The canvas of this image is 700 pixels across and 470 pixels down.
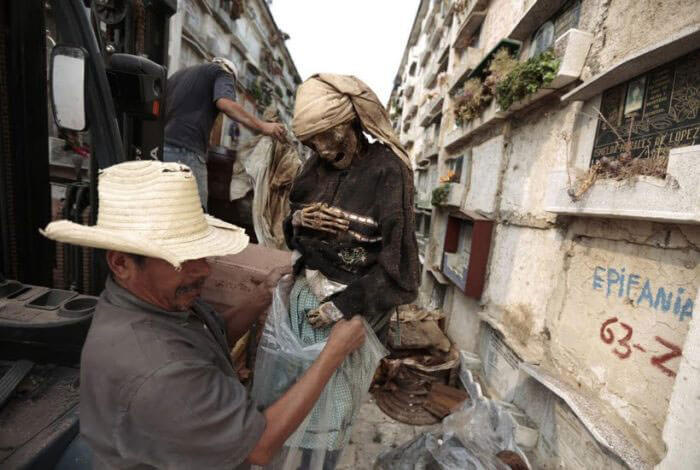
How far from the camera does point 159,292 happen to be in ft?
3.97

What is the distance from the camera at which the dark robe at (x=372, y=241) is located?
4.96ft

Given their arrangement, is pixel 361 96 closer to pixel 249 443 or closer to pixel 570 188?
pixel 249 443

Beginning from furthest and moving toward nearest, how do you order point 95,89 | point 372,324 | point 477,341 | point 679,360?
1. point 477,341
2. point 95,89
3. point 679,360
4. point 372,324

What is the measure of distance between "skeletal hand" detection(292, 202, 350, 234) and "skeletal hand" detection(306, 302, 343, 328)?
0.39 meters

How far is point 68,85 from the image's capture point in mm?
1783

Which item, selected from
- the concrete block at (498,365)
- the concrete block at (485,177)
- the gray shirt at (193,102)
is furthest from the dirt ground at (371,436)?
the gray shirt at (193,102)

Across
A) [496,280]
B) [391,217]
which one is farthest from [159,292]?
[496,280]

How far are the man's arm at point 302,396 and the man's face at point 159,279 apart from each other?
565mm

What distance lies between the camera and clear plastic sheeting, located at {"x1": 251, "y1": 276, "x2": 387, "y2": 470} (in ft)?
5.68

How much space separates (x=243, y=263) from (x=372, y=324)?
1.84 m

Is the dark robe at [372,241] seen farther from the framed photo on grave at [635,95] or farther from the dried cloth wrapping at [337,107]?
the framed photo on grave at [635,95]

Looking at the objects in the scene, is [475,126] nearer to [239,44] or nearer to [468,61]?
[468,61]

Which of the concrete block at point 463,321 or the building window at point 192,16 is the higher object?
the building window at point 192,16

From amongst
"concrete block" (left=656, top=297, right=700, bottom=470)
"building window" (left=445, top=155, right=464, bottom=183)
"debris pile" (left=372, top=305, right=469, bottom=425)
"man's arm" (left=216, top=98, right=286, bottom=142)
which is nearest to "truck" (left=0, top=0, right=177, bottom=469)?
"man's arm" (left=216, top=98, right=286, bottom=142)
